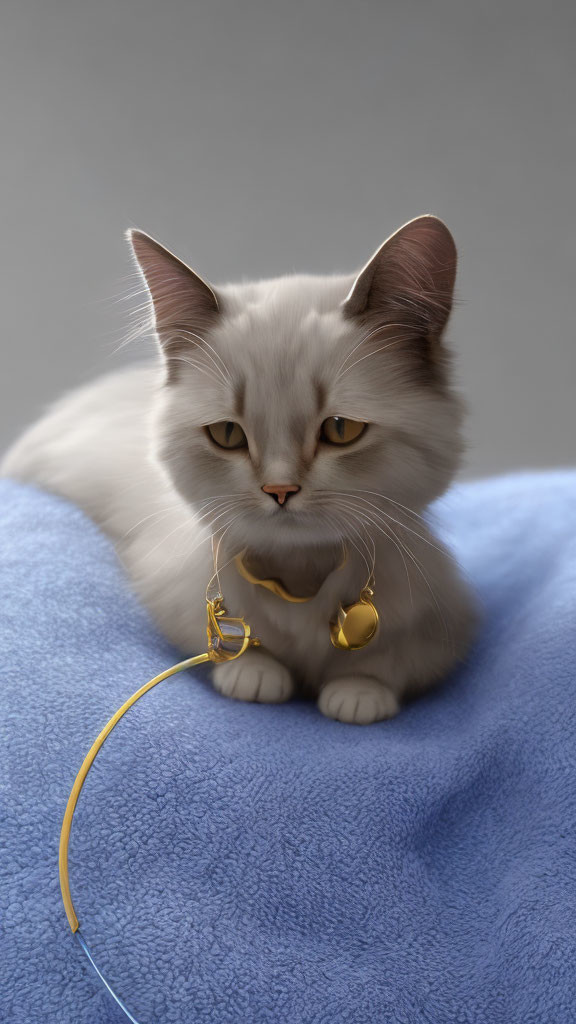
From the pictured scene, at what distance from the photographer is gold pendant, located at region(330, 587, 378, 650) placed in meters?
1.00

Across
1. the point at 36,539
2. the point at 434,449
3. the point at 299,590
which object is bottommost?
the point at 36,539

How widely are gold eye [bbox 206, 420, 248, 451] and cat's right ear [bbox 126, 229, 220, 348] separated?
131 millimetres

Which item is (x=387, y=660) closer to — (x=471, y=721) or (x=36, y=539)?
(x=471, y=721)

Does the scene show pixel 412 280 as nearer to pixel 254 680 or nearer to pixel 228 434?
pixel 228 434

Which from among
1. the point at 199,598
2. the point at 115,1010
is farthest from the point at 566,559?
the point at 115,1010

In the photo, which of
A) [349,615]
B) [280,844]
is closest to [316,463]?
[349,615]

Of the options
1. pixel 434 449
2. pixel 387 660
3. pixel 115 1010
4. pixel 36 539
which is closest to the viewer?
pixel 115 1010

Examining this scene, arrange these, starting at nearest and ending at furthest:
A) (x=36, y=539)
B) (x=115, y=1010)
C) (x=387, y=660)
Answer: (x=115, y=1010), (x=387, y=660), (x=36, y=539)

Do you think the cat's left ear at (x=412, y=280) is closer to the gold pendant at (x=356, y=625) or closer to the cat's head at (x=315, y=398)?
the cat's head at (x=315, y=398)

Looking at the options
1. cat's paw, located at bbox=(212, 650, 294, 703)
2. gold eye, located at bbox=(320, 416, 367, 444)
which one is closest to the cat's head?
gold eye, located at bbox=(320, 416, 367, 444)

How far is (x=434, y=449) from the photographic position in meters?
0.96

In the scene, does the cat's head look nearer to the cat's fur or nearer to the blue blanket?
the cat's fur

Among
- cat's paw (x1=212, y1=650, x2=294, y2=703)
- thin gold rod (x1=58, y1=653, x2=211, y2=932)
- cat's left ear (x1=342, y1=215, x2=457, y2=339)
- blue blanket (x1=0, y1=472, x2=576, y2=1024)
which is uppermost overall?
cat's left ear (x1=342, y1=215, x2=457, y2=339)

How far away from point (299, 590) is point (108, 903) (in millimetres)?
442
